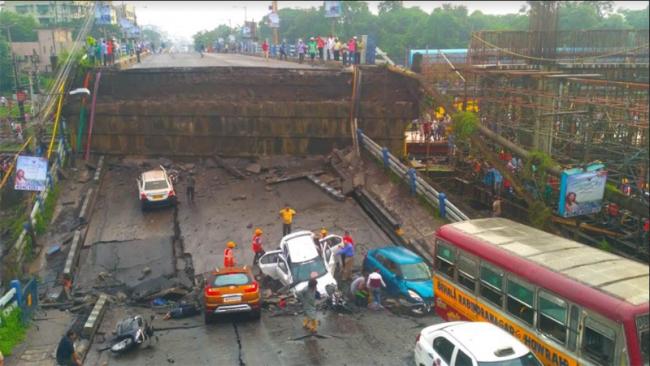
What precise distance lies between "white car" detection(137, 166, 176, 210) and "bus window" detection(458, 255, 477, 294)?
14867 mm

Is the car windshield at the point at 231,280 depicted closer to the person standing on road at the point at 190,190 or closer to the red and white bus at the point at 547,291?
the red and white bus at the point at 547,291

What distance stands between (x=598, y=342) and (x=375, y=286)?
25.9 feet

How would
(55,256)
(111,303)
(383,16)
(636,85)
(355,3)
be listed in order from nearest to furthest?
(636,85), (111,303), (55,256), (383,16), (355,3)

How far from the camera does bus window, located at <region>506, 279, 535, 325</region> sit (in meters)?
11.4

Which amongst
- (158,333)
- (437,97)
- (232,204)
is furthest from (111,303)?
(437,97)

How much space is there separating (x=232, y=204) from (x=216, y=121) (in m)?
5.65

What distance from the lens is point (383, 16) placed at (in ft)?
291

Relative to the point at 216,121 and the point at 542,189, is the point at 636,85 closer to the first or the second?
the point at 542,189

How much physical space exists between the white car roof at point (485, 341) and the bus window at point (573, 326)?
2.38 feet

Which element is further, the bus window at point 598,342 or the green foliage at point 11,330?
the green foliage at point 11,330

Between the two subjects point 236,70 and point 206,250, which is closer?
point 206,250

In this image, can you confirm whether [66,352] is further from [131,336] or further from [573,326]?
[573,326]

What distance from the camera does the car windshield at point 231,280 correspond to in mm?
16312

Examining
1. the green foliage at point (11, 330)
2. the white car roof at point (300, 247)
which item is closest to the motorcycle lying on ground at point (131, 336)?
the green foliage at point (11, 330)
